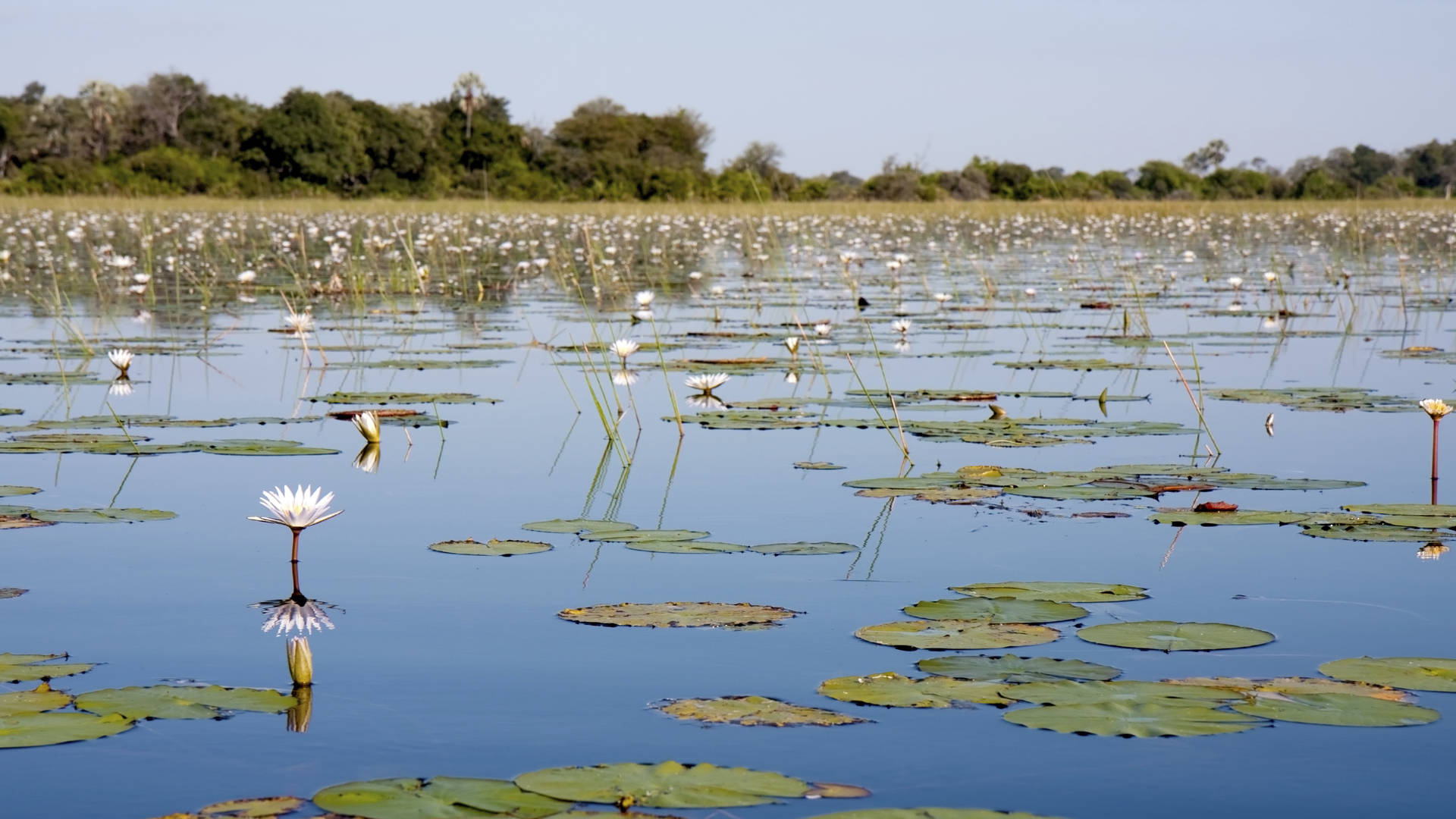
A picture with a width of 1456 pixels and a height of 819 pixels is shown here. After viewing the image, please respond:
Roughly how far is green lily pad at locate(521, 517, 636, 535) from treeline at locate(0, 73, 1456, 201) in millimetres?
26993

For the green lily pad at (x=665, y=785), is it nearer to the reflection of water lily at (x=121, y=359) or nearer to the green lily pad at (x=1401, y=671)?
the green lily pad at (x=1401, y=671)

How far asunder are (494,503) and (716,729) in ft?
5.37

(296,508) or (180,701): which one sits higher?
(296,508)

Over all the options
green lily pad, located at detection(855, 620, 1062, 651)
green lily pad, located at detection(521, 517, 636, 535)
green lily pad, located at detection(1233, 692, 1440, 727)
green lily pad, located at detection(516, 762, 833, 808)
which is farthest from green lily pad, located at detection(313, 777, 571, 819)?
green lily pad, located at detection(521, 517, 636, 535)

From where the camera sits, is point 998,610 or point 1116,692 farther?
point 998,610

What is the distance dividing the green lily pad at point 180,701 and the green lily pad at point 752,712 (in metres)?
0.52

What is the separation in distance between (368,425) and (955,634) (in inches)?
93.2

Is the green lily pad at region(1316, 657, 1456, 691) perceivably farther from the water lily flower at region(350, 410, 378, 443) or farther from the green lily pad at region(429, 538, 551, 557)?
→ the water lily flower at region(350, 410, 378, 443)

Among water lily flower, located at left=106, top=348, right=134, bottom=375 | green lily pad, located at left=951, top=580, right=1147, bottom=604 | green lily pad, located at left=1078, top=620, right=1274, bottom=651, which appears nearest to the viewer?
green lily pad, located at left=1078, top=620, right=1274, bottom=651

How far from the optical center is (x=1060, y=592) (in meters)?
2.53

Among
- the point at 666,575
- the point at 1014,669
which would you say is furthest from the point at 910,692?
the point at 666,575

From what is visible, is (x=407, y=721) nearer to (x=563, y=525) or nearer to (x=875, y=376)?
(x=563, y=525)

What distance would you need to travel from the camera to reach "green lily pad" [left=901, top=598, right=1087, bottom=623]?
7.77 ft

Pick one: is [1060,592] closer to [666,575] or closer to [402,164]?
[666,575]
